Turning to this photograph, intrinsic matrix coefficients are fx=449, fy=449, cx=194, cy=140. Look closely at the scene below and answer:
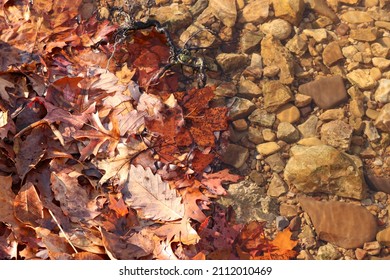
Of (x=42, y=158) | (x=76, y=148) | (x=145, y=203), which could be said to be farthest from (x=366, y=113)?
(x=42, y=158)

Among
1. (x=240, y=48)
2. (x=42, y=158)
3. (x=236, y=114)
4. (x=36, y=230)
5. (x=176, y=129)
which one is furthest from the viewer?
(x=240, y=48)

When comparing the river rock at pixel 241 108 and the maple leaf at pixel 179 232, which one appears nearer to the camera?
the maple leaf at pixel 179 232

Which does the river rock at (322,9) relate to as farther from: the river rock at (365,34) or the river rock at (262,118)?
the river rock at (262,118)

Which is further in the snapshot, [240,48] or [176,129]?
[240,48]

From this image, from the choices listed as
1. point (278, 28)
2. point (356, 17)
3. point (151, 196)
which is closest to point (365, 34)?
point (356, 17)

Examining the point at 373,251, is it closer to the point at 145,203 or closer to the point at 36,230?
the point at 145,203

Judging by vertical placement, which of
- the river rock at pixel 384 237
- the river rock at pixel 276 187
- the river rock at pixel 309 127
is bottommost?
the river rock at pixel 384 237

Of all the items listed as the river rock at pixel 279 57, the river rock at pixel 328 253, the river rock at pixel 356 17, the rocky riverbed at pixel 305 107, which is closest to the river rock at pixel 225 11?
the rocky riverbed at pixel 305 107
